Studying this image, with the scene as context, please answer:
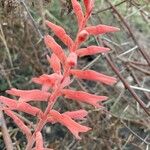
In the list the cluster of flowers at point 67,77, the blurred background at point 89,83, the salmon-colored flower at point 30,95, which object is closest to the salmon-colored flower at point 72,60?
the cluster of flowers at point 67,77

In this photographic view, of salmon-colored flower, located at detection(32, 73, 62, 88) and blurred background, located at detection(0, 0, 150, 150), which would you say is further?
blurred background, located at detection(0, 0, 150, 150)

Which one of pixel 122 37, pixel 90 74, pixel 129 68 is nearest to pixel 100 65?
pixel 122 37

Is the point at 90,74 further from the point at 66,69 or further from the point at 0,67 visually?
the point at 0,67

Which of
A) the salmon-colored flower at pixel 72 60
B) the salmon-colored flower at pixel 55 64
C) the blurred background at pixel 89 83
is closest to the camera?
the salmon-colored flower at pixel 72 60

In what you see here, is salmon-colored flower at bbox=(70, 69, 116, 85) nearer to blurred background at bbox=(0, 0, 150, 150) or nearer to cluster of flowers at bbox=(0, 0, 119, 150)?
cluster of flowers at bbox=(0, 0, 119, 150)

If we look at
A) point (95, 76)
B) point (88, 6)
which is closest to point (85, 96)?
point (95, 76)

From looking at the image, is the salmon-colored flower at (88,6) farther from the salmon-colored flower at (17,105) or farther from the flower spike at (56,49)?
the salmon-colored flower at (17,105)

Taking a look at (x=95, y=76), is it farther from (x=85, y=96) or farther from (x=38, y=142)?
(x=38, y=142)

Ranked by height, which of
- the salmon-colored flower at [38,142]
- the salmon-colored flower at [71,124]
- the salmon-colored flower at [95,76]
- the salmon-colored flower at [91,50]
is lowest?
the salmon-colored flower at [38,142]

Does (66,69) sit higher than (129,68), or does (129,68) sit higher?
(66,69)

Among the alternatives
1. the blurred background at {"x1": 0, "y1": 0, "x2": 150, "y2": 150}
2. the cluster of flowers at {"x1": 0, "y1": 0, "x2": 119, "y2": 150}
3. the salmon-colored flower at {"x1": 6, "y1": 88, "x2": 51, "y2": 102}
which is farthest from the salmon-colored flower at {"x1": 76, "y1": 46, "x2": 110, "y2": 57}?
the blurred background at {"x1": 0, "y1": 0, "x2": 150, "y2": 150}

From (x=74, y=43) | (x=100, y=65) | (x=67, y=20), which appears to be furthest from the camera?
(x=100, y=65)
